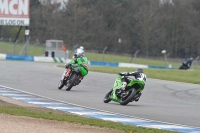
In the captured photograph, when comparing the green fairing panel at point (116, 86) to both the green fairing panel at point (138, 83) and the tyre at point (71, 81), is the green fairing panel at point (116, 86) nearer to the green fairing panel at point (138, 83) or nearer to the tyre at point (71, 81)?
the green fairing panel at point (138, 83)

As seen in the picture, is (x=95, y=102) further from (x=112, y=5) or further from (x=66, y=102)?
(x=112, y=5)

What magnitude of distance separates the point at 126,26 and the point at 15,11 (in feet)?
108

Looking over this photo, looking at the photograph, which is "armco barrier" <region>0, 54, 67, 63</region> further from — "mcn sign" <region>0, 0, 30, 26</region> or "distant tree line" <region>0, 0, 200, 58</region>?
"distant tree line" <region>0, 0, 200, 58</region>

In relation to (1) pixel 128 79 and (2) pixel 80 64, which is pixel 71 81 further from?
(1) pixel 128 79

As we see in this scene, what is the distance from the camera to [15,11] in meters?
50.3

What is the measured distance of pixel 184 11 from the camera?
7412cm

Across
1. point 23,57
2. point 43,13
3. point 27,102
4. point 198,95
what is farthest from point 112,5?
point 27,102

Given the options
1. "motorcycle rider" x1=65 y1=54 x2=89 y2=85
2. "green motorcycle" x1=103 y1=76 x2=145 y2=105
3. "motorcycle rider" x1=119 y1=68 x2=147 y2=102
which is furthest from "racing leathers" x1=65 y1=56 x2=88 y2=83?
"motorcycle rider" x1=119 y1=68 x2=147 y2=102

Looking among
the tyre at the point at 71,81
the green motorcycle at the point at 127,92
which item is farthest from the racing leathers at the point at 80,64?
the green motorcycle at the point at 127,92

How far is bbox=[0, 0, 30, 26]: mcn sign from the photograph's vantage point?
50.3 metres

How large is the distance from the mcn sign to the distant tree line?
19076 mm

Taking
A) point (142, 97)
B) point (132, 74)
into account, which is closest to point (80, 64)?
point (142, 97)

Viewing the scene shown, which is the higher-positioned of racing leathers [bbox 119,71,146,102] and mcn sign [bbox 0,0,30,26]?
mcn sign [bbox 0,0,30,26]

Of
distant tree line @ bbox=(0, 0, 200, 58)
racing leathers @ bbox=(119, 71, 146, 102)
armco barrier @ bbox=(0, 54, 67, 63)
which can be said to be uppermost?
distant tree line @ bbox=(0, 0, 200, 58)
